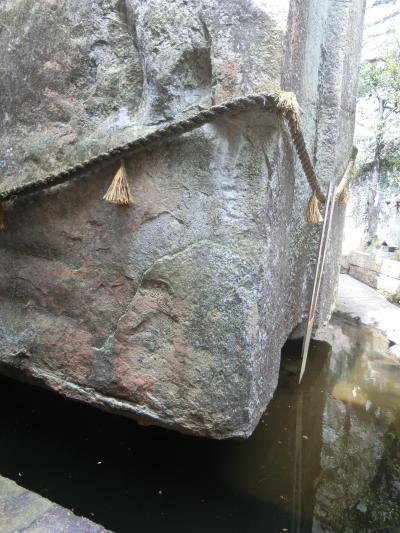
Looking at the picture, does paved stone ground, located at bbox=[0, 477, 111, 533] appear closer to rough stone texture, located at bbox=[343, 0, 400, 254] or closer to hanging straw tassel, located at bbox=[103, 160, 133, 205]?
hanging straw tassel, located at bbox=[103, 160, 133, 205]

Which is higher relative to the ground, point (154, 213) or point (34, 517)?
point (154, 213)

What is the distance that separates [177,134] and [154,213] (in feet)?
1.11

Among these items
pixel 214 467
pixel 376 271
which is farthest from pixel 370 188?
pixel 214 467

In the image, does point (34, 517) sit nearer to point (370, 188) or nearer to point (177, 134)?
point (177, 134)

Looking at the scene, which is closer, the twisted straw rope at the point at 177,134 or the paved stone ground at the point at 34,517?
the paved stone ground at the point at 34,517

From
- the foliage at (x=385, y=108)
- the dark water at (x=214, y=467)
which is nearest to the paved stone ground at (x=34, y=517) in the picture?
the dark water at (x=214, y=467)

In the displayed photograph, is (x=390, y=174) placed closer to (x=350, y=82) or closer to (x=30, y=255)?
(x=350, y=82)

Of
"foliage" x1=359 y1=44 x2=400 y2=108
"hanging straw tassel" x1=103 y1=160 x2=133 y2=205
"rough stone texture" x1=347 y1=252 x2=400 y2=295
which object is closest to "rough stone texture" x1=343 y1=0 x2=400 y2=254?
"foliage" x1=359 y1=44 x2=400 y2=108

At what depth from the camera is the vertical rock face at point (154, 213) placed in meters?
1.76

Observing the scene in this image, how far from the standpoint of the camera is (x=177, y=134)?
1.72 meters

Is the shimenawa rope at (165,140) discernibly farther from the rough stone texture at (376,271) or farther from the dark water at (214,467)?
the rough stone texture at (376,271)

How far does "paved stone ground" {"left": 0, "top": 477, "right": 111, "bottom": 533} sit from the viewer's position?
1.36 metres

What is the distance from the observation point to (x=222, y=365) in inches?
69.7

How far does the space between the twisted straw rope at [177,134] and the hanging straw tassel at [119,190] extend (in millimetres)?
75
